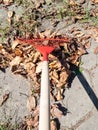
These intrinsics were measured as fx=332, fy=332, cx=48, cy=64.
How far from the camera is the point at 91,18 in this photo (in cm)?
375

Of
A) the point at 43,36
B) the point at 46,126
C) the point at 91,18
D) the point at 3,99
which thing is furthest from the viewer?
the point at 91,18

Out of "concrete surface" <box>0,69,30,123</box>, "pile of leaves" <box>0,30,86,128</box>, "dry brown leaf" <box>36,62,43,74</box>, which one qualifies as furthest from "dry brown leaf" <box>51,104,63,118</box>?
"dry brown leaf" <box>36,62,43,74</box>

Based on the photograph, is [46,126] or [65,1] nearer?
[46,126]

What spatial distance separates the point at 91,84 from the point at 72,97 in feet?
0.80

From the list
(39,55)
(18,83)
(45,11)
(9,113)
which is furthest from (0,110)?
(45,11)

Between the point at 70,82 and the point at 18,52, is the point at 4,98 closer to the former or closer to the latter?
the point at 18,52

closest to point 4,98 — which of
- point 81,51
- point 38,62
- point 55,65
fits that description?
point 38,62

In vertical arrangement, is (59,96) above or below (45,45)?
below

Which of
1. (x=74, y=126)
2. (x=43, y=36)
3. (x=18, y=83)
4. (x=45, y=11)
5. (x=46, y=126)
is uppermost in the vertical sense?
(x=45, y=11)

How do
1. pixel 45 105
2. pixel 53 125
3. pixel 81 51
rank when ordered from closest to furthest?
pixel 45 105 → pixel 53 125 → pixel 81 51

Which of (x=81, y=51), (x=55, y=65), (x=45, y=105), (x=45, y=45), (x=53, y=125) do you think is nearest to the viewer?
(x=45, y=105)

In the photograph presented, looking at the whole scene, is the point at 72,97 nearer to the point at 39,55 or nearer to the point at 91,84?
the point at 91,84

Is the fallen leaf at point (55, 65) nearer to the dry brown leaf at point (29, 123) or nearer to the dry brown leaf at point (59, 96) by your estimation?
the dry brown leaf at point (59, 96)

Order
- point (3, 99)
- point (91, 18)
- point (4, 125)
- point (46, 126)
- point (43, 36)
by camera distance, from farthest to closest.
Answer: point (91, 18) < point (43, 36) < point (3, 99) < point (4, 125) < point (46, 126)
